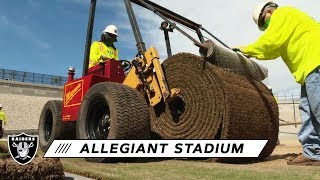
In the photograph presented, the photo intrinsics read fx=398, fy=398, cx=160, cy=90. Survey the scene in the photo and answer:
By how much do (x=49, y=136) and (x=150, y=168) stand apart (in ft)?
15.4

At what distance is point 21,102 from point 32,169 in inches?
1049

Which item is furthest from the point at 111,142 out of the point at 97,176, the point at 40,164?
the point at 40,164

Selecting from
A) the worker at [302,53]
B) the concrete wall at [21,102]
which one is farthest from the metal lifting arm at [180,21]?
the concrete wall at [21,102]

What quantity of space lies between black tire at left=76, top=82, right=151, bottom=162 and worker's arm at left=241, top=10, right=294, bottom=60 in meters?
1.65

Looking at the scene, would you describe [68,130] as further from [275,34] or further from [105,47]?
[275,34]

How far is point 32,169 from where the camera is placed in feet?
10.4

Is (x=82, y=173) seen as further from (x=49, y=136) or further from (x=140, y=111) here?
(x=49, y=136)

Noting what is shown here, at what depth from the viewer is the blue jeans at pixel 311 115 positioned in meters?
4.55

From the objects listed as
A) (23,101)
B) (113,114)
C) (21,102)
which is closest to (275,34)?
(113,114)

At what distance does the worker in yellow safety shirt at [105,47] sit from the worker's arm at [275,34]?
10.3 feet

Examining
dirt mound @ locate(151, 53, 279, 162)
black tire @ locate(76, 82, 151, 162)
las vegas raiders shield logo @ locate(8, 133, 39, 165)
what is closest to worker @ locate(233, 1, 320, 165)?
dirt mound @ locate(151, 53, 279, 162)

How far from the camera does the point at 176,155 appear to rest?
14.1ft

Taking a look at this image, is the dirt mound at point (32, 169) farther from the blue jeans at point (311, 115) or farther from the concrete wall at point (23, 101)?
the concrete wall at point (23, 101)

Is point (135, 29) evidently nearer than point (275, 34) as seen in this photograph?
No
